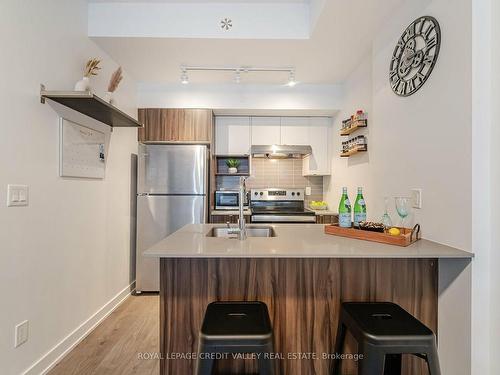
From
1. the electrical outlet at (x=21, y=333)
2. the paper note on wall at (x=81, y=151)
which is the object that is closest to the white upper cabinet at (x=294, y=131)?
the paper note on wall at (x=81, y=151)

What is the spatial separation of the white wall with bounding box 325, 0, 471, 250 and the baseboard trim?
2.44 meters

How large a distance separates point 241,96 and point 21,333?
2891 millimetres

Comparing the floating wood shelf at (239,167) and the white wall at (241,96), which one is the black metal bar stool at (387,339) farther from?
the floating wood shelf at (239,167)

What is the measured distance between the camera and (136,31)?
2.32 m

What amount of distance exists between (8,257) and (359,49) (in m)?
3.00

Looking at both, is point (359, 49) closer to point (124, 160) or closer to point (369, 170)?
point (369, 170)

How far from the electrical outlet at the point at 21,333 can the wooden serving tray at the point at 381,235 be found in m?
1.88

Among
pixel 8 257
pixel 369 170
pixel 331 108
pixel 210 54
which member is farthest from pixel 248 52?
pixel 8 257

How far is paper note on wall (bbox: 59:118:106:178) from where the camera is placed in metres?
1.96

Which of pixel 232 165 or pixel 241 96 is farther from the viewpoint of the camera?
pixel 232 165

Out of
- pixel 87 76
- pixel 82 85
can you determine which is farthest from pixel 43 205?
pixel 87 76

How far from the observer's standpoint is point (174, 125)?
330 centimetres

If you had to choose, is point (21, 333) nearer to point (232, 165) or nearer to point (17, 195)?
point (17, 195)

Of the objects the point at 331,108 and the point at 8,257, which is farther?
the point at 331,108
